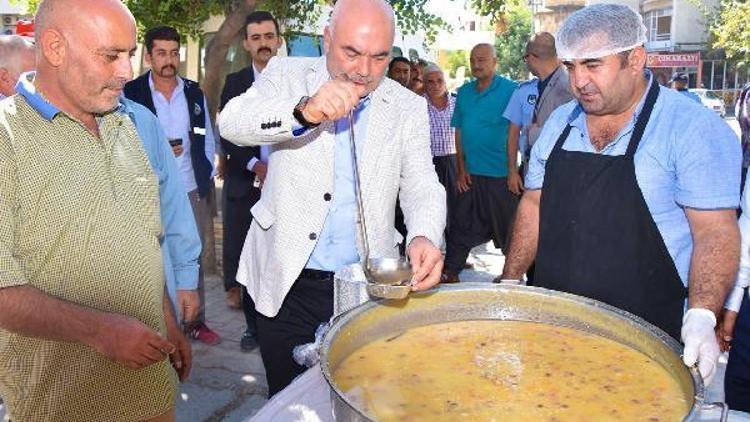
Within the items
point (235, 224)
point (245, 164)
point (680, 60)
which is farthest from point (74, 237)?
point (680, 60)

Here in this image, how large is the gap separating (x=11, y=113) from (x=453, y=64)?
58.0 metres

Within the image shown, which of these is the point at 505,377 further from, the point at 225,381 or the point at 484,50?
the point at 484,50

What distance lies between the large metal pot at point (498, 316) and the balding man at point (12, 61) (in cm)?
266

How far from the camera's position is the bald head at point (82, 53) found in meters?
1.63

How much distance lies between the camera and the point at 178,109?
4398 millimetres

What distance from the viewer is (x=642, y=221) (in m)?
1.96

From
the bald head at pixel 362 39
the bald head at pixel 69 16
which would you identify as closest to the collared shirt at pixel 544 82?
the bald head at pixel 362 39

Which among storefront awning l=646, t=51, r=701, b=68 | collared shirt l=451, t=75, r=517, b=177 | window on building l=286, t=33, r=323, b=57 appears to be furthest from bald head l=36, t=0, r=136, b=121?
storefront awning l=646, t=51, r=701, b=68

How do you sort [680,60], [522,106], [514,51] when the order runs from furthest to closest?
[514,51] → [680,60] → [522,106]

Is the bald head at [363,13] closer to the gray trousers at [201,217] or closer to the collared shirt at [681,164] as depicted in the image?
the collared shirt at [681,164]

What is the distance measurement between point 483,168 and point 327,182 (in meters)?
3.91

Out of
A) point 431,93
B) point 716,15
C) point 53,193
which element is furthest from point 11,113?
point 716,15

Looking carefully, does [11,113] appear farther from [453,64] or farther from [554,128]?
[453,64]

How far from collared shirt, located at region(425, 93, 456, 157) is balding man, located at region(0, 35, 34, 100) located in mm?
3835
